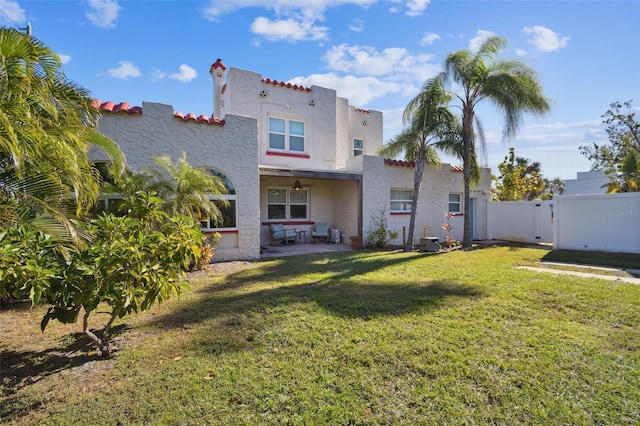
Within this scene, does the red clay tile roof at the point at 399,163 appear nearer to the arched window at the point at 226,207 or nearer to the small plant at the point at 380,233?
the small plant at the point at 380,233

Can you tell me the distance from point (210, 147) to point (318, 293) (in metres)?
6.78

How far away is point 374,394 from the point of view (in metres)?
3.45

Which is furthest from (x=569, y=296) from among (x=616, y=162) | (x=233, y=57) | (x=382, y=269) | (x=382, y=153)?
(x=616, y=162)

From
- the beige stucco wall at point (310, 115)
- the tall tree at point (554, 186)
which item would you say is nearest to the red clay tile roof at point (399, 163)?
the beige stucco wall at point (310, 115)

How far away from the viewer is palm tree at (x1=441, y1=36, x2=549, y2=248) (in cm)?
1348

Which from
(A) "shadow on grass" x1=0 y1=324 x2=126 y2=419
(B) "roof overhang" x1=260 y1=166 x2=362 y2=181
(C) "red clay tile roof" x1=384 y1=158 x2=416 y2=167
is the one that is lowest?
(A) "shadow on grass" x1=0 y1=324 x2=126 y2=419

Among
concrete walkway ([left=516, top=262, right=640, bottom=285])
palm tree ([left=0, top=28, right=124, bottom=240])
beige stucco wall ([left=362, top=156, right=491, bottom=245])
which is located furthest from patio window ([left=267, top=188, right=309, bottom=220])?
palm tree ([left=0, top=28, right=124, bottom=240])

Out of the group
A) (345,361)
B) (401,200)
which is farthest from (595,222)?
(345,361)

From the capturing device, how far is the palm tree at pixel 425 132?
13.9 meters

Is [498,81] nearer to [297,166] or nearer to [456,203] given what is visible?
[456,203]

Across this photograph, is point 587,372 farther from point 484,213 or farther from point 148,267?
point 484,213

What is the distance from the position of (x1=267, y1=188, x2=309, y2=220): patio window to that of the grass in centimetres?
907

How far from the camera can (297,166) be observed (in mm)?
16172

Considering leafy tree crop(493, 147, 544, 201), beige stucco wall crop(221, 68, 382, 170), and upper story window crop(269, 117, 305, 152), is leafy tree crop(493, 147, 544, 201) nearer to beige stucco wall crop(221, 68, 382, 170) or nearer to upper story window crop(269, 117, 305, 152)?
beige stucco wall crop(221, 68, 382, 170)
